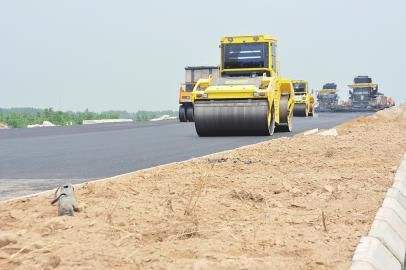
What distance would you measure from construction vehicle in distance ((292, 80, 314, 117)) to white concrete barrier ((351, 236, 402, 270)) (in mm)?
38711

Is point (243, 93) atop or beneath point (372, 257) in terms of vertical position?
atop

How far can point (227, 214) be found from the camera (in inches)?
230

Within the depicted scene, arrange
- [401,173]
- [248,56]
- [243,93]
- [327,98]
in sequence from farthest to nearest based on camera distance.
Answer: [327,98] < [248,56] < [243,93] < [401,173]

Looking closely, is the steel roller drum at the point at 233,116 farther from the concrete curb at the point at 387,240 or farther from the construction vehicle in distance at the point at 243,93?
the concrete curb at the point at 387,240

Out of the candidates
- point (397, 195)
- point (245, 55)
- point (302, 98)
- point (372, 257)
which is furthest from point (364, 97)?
point (372, 257)

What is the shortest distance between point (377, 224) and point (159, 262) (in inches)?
89.6

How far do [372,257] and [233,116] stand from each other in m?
13.8

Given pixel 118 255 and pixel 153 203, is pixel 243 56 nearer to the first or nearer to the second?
pixel 153 203

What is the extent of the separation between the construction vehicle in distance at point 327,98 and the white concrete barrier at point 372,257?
183 ft

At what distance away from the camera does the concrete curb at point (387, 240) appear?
4480mm

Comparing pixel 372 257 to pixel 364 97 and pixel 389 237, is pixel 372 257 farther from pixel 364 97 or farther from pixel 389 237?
pixel 364 97

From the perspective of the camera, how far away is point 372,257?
14.9ft

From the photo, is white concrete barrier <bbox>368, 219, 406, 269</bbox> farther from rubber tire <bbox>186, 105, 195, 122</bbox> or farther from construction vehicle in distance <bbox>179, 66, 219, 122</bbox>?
rubber tire <bbox>186, 105, 195, 122</bbox>

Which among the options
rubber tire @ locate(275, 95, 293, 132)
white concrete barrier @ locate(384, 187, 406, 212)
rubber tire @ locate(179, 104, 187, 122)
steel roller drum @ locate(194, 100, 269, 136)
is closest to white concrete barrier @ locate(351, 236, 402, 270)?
white concrete barrier @ locate(384, 187, 406, 212)
